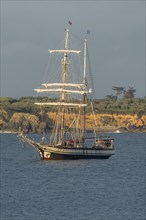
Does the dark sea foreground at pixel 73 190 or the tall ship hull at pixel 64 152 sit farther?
the tall ship hull at pixel 64 152

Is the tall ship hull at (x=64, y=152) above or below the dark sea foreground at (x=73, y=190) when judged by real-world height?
above

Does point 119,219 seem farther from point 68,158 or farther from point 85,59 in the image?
point 85,59

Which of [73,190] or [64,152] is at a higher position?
[64,152]

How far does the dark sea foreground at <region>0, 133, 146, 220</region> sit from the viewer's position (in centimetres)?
5553

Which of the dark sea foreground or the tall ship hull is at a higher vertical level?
the tall ship hull

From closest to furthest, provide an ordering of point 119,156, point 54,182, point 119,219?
point 119,219 < point 54,182 < point 119,156

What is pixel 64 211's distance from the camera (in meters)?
56.5

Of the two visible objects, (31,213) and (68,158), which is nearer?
(31,213)

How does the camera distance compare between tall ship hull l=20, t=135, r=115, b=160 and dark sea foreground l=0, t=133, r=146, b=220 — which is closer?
dark sea foreground l=0, t=133, r=146, b=220

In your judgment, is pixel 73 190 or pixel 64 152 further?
pixel 64 152

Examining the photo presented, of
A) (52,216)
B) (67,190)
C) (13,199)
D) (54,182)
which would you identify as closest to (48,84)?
(54,182)

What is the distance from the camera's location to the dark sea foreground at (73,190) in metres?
55.5

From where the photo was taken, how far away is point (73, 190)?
69.7 meters

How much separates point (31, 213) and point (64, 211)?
7.81 feet
